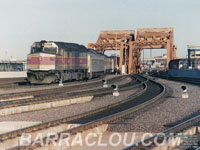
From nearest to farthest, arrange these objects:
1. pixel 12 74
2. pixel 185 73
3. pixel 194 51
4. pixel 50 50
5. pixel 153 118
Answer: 1. pixel 153 118
2. pixel 50 50
3. pixel 12 74
4. pixel 185 73
5. pixel 194 51

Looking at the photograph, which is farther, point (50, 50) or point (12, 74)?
point (12, 74)

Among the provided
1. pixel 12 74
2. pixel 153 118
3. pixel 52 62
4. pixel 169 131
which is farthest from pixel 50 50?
pixel 169 131

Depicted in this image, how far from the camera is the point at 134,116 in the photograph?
45.7ft

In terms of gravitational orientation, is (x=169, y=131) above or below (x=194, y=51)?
below

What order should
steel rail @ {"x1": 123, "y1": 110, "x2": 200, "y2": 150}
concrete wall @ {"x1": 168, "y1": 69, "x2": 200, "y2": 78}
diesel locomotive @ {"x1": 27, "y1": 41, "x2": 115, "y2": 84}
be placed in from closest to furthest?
steel rail @ {"x1": 123, "y1": 110, "x2": 200, "y2": 150}
diesel locomotive @ {"x1": 27, "y1": 41, "x2": 115, "y2": 84}
concrete wall @ {"x1": 168, "y1": 69, "x2": 200, "y2": 78}

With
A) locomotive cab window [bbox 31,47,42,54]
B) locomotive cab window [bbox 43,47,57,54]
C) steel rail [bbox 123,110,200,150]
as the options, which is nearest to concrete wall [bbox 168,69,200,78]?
locomotive cab window [bbox 43,47,57,54]

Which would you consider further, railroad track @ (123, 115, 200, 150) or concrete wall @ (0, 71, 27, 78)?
concrete wall @ (0, 71, 27, 78)

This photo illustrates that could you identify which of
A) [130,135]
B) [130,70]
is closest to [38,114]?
[130,135]

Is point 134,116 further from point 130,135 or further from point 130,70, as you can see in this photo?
point 130,70

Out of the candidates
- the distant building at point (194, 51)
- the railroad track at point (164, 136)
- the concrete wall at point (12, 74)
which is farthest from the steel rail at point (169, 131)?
the distant building at point (194, 51)

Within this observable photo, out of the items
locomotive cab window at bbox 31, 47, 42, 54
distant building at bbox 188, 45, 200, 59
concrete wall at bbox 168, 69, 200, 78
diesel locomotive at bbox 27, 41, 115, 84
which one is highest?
distant building at bbox 188, 45, 200, 59

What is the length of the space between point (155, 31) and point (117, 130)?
78.5 m

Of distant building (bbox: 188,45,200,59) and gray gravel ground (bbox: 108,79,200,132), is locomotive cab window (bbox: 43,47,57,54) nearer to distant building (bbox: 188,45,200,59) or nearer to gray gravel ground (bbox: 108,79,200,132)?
gray gravel ground (bbox: 108,79,200,132)

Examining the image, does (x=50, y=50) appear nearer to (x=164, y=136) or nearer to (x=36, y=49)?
(x=36, y=49)
